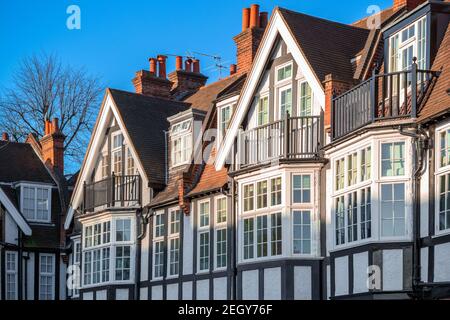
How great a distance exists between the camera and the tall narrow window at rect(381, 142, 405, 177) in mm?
21422

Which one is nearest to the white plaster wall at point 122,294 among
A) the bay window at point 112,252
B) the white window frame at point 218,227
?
the bay window at point 112,252

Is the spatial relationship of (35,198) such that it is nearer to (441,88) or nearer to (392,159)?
(392,159)

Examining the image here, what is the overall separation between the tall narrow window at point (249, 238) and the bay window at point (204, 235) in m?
2.82

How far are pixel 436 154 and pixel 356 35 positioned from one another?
729 cm

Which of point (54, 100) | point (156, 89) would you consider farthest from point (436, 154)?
point (54, 100)

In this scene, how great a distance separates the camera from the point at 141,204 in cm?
3275

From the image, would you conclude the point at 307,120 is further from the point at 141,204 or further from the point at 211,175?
the point at 141,204

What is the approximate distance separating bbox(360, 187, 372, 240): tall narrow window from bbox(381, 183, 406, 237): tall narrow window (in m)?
0.34

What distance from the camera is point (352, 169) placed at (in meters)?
22.7

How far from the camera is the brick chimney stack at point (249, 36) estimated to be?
3138cm

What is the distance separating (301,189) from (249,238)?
2245 millimetres

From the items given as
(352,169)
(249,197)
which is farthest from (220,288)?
(352,169)

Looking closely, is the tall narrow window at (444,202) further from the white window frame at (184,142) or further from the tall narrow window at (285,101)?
the white window frame at (184,142)

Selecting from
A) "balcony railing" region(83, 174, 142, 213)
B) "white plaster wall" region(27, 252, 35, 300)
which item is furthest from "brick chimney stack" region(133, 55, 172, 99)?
"white plaster wall" region(27, 252, 35, 300)
